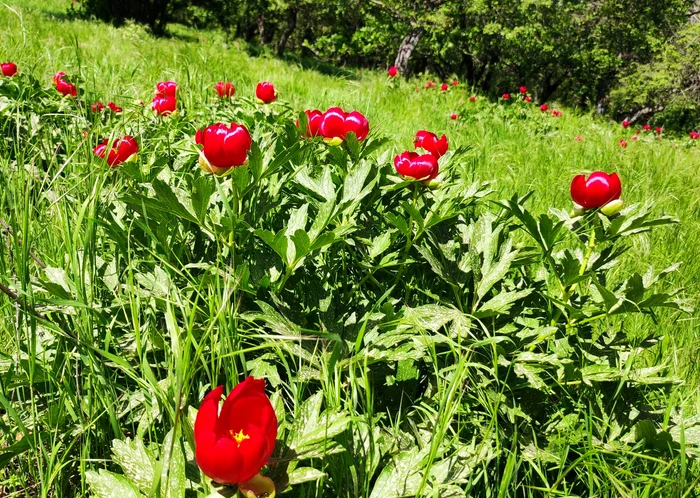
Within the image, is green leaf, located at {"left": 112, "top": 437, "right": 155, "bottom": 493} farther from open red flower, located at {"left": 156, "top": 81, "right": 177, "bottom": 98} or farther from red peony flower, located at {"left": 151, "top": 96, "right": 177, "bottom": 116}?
open red flower, located at {"left": 156, "top": 81, "right": 177, "bottom": 98}

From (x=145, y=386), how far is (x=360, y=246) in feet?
1.77

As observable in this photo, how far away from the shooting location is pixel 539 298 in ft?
4.16

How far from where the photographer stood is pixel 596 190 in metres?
1.14

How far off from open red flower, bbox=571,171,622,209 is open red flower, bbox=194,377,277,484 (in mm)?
865

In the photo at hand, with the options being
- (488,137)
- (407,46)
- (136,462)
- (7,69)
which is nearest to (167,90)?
(7,69)

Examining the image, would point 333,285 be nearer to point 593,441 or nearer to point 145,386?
point 145,386

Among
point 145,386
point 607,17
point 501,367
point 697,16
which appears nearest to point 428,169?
point 501,367

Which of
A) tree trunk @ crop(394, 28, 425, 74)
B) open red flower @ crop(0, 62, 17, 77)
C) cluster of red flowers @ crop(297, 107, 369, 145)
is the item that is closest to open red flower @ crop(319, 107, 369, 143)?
cluster of red flowers @ crop(297, 107, 369, 145)

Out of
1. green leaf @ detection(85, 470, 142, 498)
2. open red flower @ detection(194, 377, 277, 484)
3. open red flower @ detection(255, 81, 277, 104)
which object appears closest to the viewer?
open red flower @ detection(194, 377, 277, 484)

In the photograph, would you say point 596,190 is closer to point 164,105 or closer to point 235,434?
point 235,434

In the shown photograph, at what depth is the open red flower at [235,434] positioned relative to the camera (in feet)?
2.00

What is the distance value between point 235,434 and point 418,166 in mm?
760

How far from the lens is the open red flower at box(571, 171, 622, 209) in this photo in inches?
44.4

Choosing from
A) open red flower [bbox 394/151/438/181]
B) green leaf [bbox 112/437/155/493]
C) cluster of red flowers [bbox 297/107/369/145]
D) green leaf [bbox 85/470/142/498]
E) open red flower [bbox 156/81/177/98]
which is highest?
cluster of red flowers [bbox 297/107/369/145]
